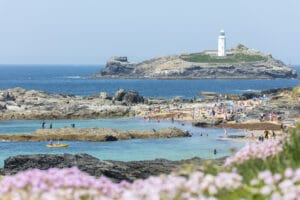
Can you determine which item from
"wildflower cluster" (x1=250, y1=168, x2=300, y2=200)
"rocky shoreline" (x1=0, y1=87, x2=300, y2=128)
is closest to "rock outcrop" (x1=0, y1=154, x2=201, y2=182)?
"wildflower cluster" (x1=250, y1=168, x2=300, y2=200)

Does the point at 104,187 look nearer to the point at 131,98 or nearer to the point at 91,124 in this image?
the point at 91,124

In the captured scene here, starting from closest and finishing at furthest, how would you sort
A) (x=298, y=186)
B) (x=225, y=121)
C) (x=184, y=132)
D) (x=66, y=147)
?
1. (x=298, y=186)
2. (x=66, y=147)
3. (x=184, y=132)
4. (x=225, y=121)

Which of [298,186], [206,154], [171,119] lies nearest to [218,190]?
[298,186]

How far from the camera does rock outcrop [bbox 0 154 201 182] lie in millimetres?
17900

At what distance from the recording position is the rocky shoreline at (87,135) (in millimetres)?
55344

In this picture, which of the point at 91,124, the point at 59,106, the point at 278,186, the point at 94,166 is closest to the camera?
the point at 278,186

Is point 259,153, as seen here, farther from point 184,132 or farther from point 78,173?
point 184,132

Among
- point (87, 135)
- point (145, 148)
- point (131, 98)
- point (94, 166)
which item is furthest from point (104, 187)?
point (131, 98)

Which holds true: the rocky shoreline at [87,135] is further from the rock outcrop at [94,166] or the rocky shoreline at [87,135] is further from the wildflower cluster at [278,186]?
the wildflower cluster at [278,186]

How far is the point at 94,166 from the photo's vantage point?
1866 cm

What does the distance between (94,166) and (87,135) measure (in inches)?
1466

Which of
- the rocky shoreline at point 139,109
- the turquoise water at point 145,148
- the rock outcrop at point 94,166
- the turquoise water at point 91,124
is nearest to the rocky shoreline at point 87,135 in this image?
the turquoise water at point 145,148

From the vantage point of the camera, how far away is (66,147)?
1996 inches

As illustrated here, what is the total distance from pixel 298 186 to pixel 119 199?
173cm
